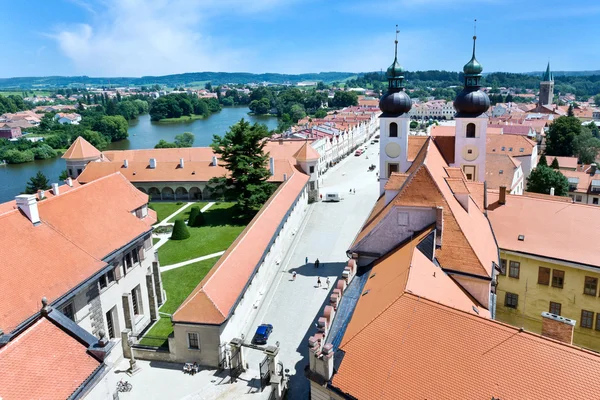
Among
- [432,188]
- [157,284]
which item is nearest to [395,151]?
[432,188]

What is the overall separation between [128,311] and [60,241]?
559 centimetres

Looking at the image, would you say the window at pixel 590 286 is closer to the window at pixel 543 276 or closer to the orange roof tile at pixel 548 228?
the orange roof tile at pixel 548 228

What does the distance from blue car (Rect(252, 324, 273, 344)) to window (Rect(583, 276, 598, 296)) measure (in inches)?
649

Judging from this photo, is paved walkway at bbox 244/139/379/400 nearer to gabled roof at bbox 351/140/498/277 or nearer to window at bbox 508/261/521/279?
gabled roof at bbox 351/140/498/277

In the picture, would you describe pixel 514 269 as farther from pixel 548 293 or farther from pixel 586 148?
pixel 586 148

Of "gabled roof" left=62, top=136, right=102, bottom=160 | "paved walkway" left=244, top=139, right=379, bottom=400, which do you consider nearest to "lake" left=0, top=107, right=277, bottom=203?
"gabled roof" left=62, top=136, right=102, bottom=160

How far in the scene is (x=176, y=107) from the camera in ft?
575

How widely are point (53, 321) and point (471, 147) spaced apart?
2901cm

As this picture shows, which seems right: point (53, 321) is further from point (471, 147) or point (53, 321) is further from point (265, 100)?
point (265, 100)

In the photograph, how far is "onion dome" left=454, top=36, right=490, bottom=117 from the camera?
3244 cm

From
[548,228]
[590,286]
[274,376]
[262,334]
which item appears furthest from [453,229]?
[262,334]

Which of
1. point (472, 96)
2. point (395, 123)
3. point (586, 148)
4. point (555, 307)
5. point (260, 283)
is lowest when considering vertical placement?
point (260, 283)

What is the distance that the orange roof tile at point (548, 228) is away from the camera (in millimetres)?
23234

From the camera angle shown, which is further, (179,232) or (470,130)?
(179,232)
